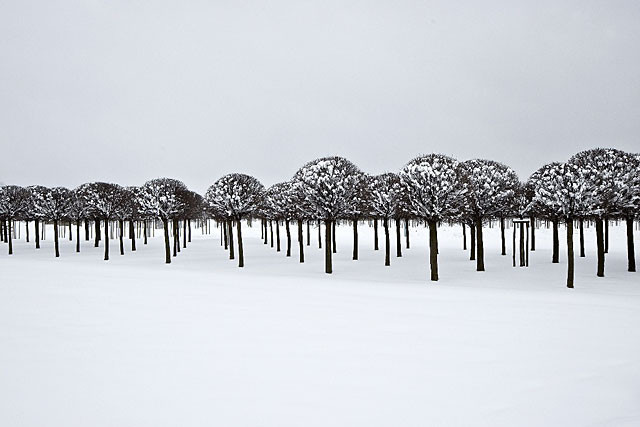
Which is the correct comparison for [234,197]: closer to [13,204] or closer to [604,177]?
[604,177]

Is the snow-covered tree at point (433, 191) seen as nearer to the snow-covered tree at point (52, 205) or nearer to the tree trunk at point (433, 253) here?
the tree trunk at point (433, 253)

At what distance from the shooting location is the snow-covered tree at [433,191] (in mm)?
23891

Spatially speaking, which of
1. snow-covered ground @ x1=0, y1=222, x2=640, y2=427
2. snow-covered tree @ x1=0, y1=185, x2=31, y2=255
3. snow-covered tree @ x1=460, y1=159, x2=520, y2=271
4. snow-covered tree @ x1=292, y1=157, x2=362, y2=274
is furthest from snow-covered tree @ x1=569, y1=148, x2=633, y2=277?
snow-covered tree @ x1=0, y1=185, x2=31, y2=255

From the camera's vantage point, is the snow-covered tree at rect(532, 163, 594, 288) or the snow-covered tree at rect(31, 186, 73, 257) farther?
the snow-covered tree at rect(31, 186, 73, 257)

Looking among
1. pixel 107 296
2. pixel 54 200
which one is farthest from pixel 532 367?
pixel 54 200

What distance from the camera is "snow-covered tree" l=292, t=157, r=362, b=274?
2641 cm

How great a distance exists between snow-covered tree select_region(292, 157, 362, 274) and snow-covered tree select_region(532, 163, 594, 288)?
1154 cm

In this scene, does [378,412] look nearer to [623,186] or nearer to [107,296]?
[107,296]

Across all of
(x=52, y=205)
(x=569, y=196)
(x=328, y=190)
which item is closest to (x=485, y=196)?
(x=569, y=196)

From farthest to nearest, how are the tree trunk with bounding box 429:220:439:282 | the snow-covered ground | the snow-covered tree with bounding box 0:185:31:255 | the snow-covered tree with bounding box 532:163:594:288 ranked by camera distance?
the snow-covered tree with bounding box 0:185:31:255
the tree trunk with bounding box 429:220:439:282
the snow-covered tree with bounding box 532:163:594:288
the snow-covered ground

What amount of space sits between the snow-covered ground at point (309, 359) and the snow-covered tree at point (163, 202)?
19131 millimetres

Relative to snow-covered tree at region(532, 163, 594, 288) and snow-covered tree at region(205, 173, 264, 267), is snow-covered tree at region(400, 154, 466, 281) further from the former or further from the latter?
snow-covered tree at region(205, 173, 264, 267)

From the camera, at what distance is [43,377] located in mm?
6609

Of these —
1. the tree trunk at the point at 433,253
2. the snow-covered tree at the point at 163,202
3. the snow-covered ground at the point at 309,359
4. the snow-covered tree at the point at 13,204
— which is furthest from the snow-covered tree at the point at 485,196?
the snow-covered tree at the point at 13,204
